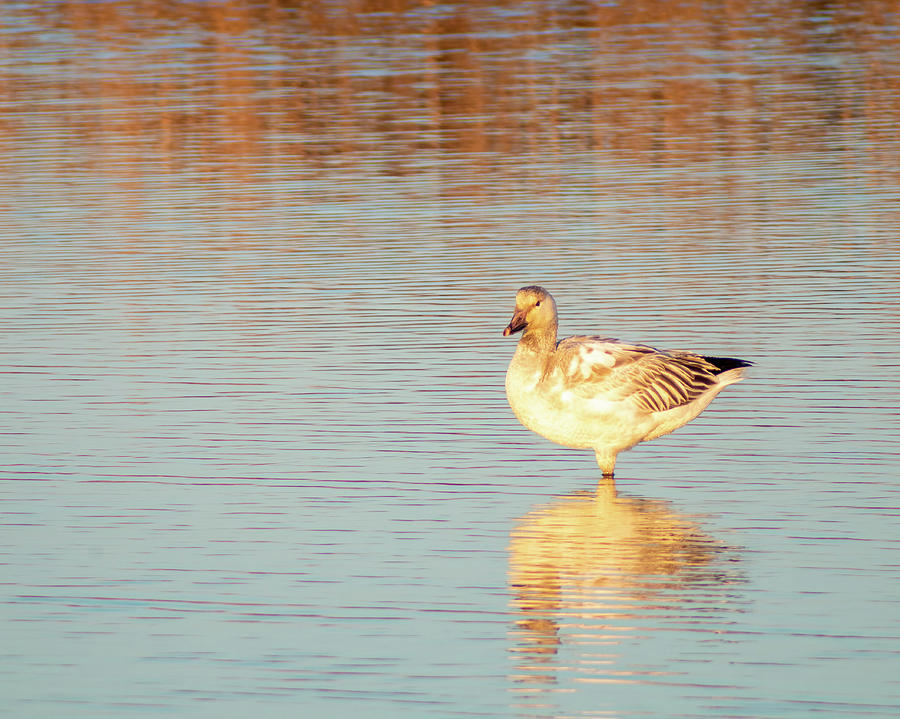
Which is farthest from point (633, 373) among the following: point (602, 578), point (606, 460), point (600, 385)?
point (602, 578)

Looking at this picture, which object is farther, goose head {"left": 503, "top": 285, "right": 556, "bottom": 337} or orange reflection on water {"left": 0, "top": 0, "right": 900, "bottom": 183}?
orange reflection on water {"left": 0, "top": 0, "right": 900, "bottom": 183}

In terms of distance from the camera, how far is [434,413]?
40.5 ft

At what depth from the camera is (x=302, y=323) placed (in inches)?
600

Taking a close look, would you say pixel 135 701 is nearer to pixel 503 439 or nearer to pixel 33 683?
pixel 33 683

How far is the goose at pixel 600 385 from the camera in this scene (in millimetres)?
10625

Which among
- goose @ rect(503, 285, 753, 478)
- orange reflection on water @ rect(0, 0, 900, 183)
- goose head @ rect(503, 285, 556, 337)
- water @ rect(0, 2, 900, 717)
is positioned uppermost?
goose head @ rect(503, 285, 556, 337)

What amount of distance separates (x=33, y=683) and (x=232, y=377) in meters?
5.71

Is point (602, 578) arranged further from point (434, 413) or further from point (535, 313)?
point (434, 413)

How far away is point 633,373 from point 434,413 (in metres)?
Result: 2.09

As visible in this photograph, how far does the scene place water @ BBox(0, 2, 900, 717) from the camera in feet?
26.5

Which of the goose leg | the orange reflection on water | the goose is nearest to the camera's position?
the goose

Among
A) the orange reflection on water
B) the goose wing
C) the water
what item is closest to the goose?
A: the goose wing

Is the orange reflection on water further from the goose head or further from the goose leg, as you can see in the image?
the goose leg

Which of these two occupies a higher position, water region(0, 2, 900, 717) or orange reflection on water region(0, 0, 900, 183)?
water region(0, 2, 900, 717)
